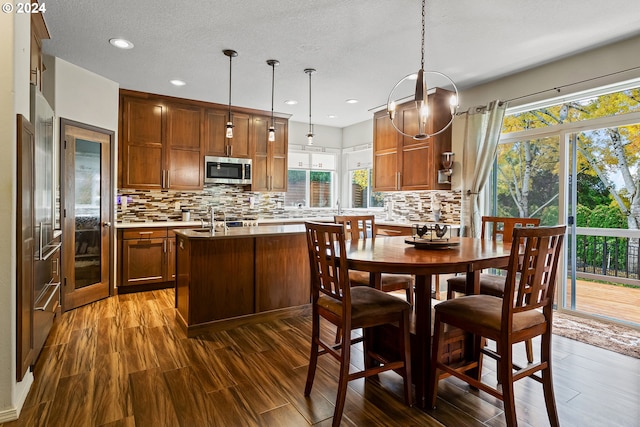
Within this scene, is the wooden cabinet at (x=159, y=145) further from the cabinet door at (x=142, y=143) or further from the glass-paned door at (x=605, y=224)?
the glass-paned door at (x=605, y=224)

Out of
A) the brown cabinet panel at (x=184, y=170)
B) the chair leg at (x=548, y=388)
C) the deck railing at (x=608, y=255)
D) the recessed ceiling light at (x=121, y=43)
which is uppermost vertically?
the recessed ceiling light at (x=121, y=43)

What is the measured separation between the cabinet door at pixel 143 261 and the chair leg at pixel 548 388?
4.38m

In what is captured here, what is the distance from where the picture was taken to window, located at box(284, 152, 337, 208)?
6.78 meters

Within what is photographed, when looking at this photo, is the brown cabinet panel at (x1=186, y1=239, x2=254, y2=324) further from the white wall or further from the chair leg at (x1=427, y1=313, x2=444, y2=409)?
the chair leg at (x1=427, y1=313, x2=444, y2=409)

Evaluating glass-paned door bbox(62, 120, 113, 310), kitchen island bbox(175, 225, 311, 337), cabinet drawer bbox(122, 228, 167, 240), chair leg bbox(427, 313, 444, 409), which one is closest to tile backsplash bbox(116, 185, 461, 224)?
cabinet drawer bbox(122, 228, 167, 240)

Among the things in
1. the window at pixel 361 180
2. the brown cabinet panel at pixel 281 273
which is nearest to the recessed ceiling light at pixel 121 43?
the brown cabinet panel at pixel 281 273

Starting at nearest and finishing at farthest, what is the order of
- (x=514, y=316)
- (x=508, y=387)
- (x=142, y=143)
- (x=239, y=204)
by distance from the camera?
(x=508, y=387) → (x=514, y=316) → (x=142, y=143) → (x=239, y=204)

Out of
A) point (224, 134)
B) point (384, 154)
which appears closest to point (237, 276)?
point (224, 134)

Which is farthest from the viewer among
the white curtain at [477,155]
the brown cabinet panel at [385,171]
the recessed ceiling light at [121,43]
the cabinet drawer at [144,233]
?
the brown cabinet panel at [385,171]

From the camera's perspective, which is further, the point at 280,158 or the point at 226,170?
the point at 280,158

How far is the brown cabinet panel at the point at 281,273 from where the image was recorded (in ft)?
11.4

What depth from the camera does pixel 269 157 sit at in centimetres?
594

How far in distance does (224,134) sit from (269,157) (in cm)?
82

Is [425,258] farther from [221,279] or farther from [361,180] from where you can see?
[361,180]
